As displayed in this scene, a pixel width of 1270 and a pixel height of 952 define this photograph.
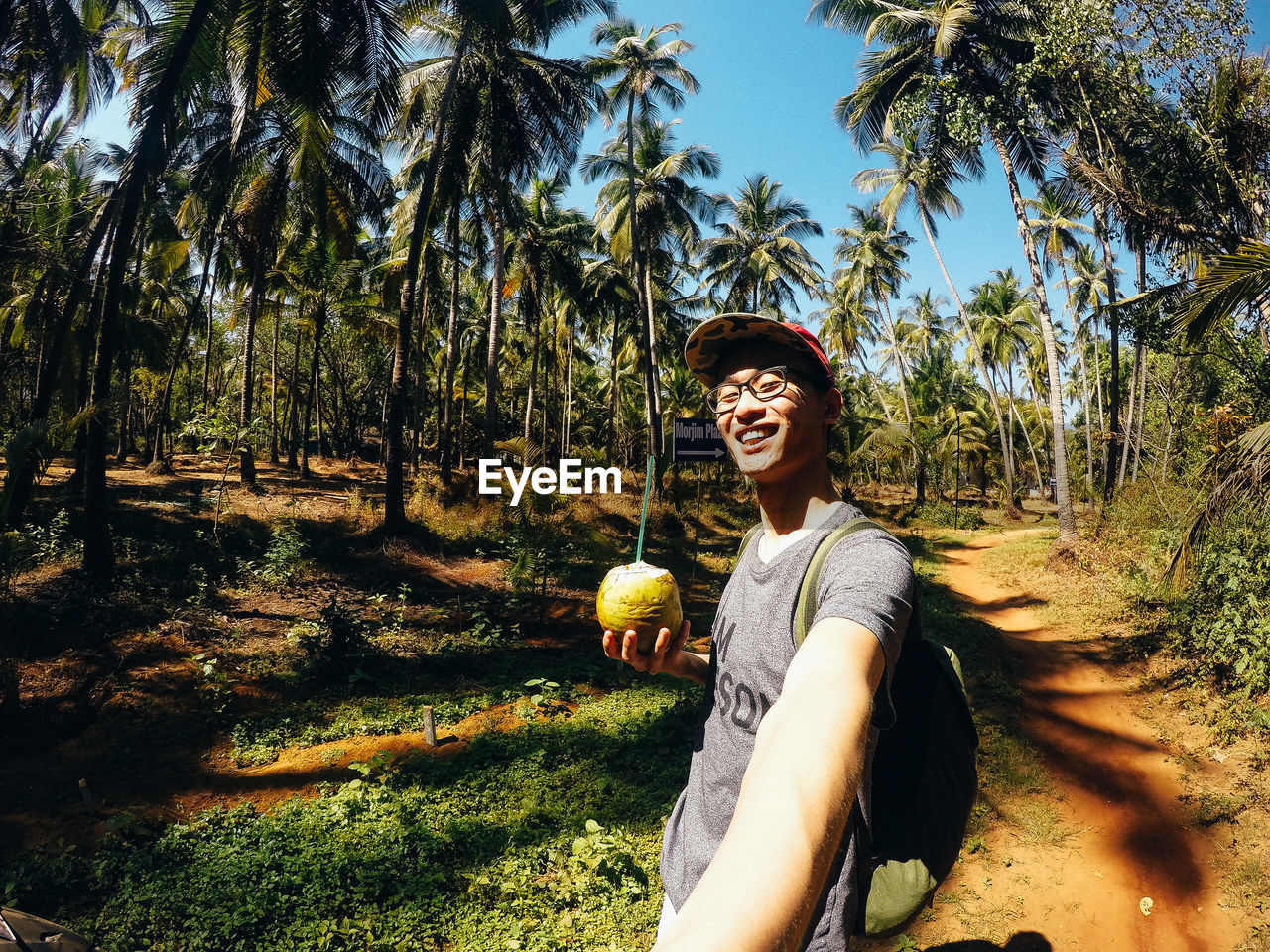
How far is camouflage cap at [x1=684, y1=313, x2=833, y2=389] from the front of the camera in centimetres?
151

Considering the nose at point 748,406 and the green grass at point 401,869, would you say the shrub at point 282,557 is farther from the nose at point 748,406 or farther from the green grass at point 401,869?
the nose at point 748,406

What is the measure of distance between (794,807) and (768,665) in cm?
60

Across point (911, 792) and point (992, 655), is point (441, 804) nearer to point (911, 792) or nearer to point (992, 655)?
point (911, 792)

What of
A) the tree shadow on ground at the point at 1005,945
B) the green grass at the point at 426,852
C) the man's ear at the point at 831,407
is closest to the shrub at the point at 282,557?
the green grass at the point at 426,852

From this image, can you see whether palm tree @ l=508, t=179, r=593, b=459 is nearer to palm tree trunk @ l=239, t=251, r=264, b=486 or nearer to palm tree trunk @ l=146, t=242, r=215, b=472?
palm tree trunk @ l=239, t=251, r=264, b=486

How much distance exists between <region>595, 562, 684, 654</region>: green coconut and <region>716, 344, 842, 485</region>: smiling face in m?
0.41

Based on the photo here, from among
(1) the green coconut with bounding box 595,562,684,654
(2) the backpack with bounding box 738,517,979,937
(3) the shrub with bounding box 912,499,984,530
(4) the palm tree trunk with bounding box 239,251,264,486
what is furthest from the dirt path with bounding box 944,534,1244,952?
(3) the shrub with bounding box 912,499,984,530

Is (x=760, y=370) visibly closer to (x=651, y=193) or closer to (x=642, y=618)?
(x=642, y=618)

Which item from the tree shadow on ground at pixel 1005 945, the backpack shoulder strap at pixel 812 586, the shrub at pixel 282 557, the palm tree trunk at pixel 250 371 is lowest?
the tree shadow on ground at pixel 1005 945

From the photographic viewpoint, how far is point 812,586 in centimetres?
129


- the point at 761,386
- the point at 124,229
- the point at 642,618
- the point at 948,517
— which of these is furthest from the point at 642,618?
the point at 948,517

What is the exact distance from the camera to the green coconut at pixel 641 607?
1.71 meters

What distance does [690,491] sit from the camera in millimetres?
25547

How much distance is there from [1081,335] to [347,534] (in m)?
34.6
